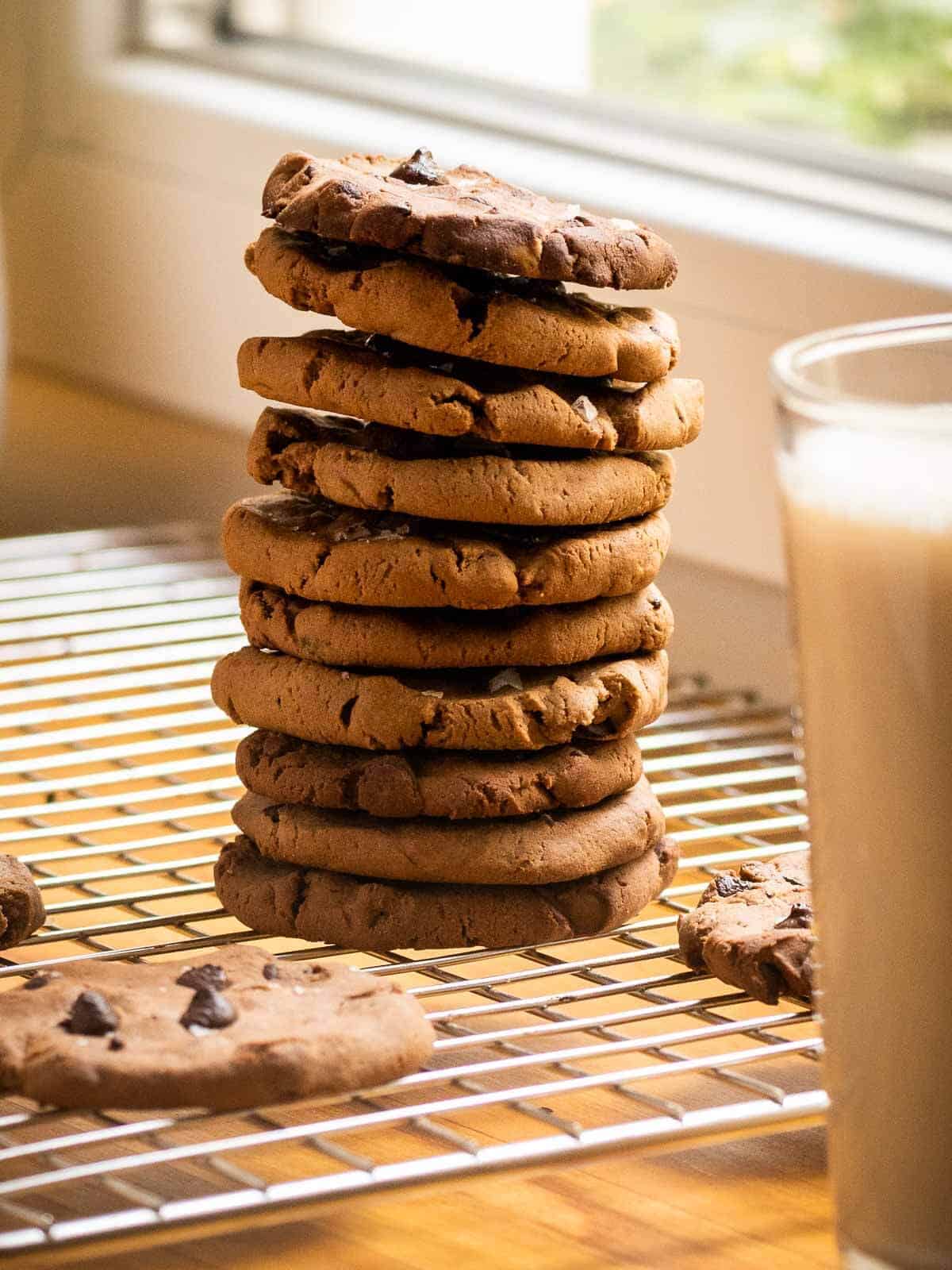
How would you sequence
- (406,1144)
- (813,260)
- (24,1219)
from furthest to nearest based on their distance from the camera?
(813,260) < (406,1144) < (24,1219)

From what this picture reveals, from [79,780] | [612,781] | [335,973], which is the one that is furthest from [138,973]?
[79,780]

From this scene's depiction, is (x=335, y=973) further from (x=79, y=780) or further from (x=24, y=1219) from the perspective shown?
(x=79, y=780)

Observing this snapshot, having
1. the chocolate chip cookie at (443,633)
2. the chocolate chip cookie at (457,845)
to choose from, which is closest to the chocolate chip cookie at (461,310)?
the chocolate chip cookie at (443,633)

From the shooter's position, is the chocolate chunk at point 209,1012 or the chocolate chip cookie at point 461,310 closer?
the chocolate chunk at point 209,1012

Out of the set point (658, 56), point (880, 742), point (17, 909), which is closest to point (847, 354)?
point (880, 742)

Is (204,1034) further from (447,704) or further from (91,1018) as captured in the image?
(447,704)

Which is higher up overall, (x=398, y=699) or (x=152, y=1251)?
(x=398, y=699)

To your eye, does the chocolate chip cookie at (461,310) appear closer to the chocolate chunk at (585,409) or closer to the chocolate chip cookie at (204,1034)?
the chocolate chunk at (585,409)
